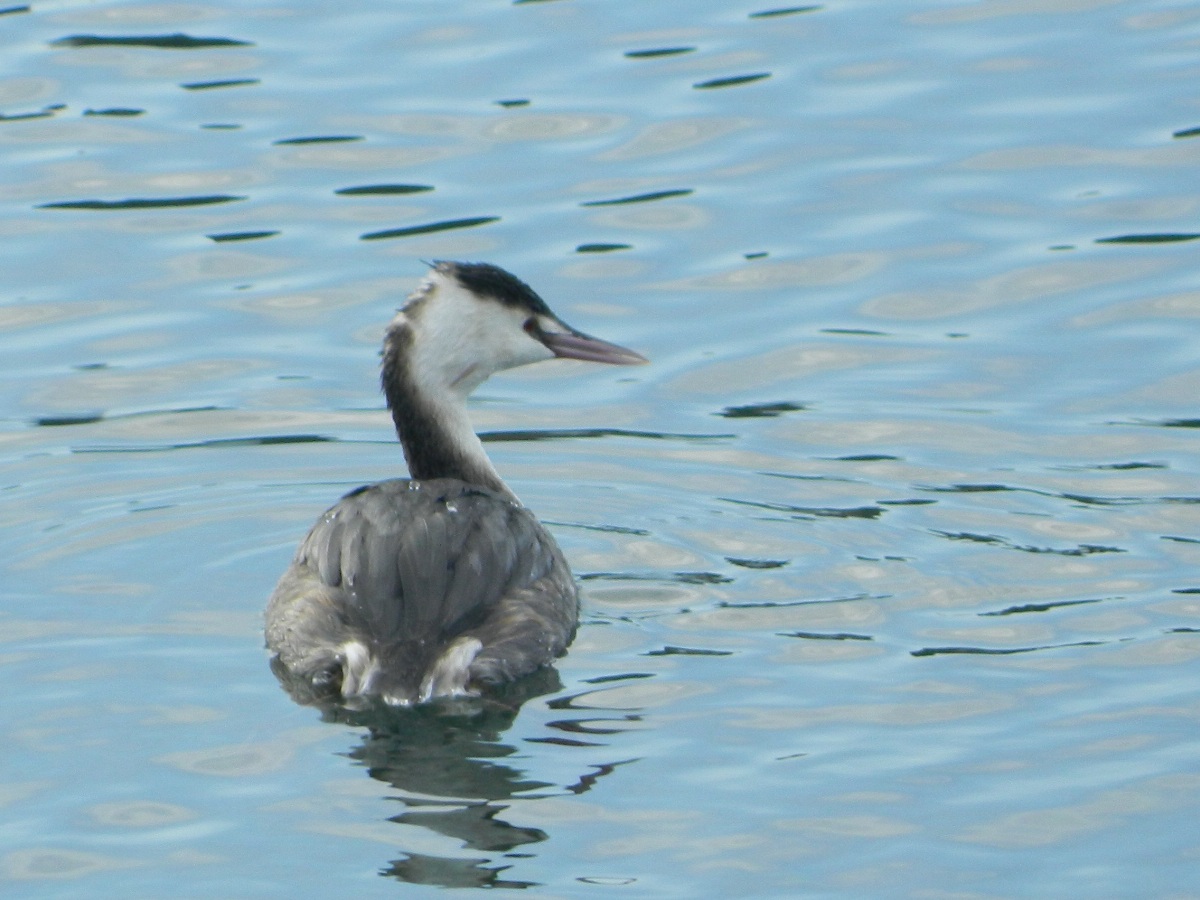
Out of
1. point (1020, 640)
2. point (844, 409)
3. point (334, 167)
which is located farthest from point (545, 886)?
point (334, 167)

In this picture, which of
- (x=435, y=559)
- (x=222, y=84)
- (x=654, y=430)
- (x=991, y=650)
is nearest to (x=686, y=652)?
(x=435, y=559)

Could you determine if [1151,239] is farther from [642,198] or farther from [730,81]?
[730,81]

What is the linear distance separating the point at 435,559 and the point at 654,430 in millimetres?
2724

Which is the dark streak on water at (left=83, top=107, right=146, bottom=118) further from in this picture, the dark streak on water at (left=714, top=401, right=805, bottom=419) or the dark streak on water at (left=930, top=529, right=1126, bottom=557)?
the dark streak on water at (left=930, top=529, right=1126, bottom=557)

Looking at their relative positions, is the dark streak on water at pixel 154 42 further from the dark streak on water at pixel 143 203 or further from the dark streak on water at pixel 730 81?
the dark streak on water at pixel 730 81

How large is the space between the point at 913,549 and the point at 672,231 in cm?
432

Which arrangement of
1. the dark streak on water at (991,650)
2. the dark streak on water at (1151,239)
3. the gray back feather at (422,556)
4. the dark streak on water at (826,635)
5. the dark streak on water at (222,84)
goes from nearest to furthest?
the gray back feather at (422,556) < the dark streak on water at (991,650) < the dark streak on water at (826,635) < the dark streak on water at (1151,239) < the dark streak on water at (222,84)

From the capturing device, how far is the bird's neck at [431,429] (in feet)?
33.1

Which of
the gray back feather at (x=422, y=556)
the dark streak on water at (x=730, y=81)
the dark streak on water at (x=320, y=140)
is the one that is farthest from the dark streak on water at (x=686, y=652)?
the dark streak on water at (x=730, y=81)

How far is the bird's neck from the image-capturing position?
10094 mm

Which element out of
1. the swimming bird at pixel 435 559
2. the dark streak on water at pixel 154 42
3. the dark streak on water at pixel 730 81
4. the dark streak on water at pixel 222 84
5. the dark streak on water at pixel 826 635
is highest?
the dark streak on water at pixel 154 42

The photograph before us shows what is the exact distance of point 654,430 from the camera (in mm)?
11445

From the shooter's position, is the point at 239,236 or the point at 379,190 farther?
the point at 379,190

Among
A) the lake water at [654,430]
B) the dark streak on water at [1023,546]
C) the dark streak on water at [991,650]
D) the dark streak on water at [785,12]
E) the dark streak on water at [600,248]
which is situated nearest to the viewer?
the lake water at [654,430]
